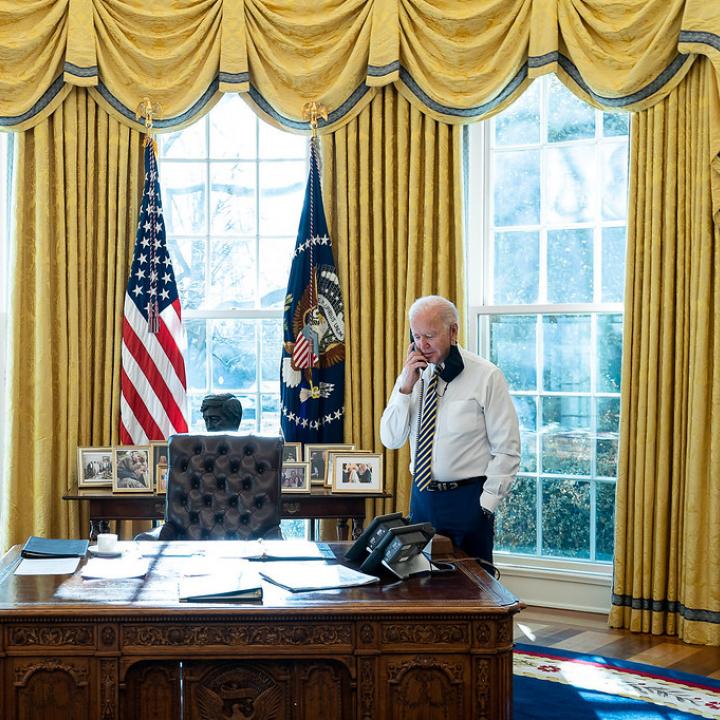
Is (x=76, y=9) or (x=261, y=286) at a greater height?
(x=76, y=9)

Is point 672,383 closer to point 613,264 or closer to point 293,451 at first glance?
point 613,264

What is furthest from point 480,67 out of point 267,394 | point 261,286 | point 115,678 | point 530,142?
point 115,678

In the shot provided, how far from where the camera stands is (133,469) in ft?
15.8

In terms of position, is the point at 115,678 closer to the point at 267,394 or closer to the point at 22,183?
the point at 267,394

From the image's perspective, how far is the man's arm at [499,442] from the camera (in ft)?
12.1

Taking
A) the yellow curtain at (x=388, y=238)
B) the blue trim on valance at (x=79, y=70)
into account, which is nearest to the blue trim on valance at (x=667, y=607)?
the yellow curtain at (x=388, y=238)

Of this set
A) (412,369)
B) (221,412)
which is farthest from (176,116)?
(412,369)

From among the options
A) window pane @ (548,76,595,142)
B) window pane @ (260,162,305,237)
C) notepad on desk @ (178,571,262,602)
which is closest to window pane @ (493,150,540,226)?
window pane @ (548,76,595,142)

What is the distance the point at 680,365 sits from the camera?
475cm

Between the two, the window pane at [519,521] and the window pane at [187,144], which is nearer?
the window pane at [519,521]

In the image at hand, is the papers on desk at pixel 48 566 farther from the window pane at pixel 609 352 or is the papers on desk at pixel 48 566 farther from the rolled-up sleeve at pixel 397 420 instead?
the window pane at pixel 609 352

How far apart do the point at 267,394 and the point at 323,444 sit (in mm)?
568

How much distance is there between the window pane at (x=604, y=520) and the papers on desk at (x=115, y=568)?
2.81 m

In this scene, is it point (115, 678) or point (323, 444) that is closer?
point (115, 678)
